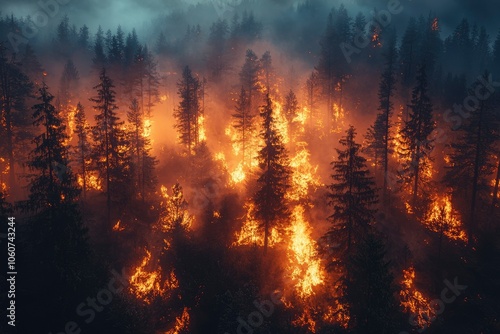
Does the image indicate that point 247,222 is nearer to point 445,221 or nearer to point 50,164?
point 50,164

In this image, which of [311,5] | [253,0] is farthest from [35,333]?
[253,0]

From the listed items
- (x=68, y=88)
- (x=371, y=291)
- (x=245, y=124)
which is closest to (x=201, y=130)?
(x=245, y=124)

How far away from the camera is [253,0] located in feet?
548

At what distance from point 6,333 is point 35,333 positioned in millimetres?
1958

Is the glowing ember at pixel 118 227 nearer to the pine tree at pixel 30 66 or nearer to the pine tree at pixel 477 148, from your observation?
the pine tree at pixel 477 148

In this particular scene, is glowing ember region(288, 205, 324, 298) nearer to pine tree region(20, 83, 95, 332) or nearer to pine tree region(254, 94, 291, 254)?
pine tree region(254, 94, 291, 254)

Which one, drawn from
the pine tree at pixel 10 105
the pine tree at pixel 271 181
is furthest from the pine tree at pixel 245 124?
the pine tree at pixel 10 105

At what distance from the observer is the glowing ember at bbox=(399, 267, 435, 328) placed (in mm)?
27013

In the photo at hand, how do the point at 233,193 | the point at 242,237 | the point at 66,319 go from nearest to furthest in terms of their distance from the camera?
the point at 66,319
the point at 242,237
the point at 233,193

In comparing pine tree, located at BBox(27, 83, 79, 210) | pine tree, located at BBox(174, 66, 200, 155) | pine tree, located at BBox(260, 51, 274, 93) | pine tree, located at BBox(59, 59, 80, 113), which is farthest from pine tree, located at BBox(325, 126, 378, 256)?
pine tree, located at BBox(59, 59, 80, 113)

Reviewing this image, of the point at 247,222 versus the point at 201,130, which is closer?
the point at 247,222

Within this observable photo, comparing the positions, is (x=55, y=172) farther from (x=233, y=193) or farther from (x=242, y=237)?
(x=233, y=193)

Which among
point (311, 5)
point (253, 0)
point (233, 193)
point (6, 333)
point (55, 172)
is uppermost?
point (253, 0)

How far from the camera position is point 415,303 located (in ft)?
93.1
